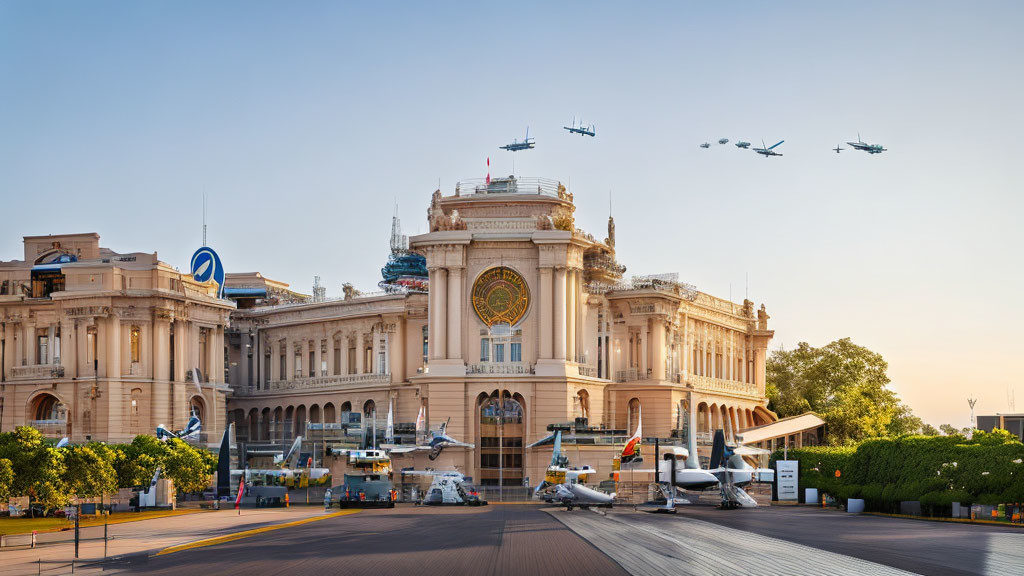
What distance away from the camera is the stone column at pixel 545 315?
13112 cm

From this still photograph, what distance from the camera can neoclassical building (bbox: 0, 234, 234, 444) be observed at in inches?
5502

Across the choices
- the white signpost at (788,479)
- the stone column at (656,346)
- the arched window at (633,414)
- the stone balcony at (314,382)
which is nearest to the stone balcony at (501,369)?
the arched window at (633,414)

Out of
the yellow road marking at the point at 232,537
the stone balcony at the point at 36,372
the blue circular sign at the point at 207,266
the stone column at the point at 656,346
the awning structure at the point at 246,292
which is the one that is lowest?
the yellow road marking at the point at 232,537

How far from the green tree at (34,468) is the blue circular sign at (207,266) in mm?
61421

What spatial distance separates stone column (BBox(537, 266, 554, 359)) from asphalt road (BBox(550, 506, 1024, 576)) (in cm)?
3703

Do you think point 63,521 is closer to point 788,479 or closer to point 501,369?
point 501,369

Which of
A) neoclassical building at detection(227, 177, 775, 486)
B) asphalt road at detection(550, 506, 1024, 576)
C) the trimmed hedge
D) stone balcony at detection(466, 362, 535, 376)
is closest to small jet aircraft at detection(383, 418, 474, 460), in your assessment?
neoclassical building at detection(227, 177, 775, 486)

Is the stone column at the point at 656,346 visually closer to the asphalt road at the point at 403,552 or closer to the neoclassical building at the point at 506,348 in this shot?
the neoclassical building at the point at 506,348

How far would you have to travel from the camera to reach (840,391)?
175000 millimetres

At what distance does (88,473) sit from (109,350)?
43.5 m

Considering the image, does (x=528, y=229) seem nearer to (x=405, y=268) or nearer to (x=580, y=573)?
(x=405, y=268)

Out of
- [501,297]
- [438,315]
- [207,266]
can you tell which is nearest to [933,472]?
[501,297]

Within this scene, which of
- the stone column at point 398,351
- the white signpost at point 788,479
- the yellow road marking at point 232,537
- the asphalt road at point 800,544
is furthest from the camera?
the stone column at point 398,351

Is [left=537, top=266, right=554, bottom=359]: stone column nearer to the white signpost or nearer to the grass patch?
the white signpost
